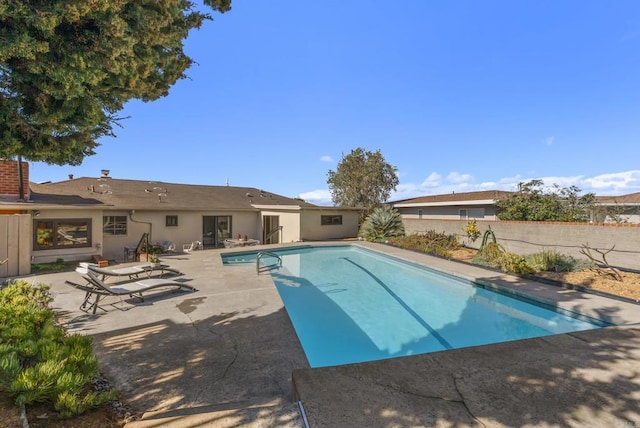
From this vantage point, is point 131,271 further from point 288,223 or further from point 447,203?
point 447,203

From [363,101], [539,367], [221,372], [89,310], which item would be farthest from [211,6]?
[363,101]

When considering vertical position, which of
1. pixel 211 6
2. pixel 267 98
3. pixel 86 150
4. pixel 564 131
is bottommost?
pixel 86 150

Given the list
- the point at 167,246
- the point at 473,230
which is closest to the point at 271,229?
the point at 167,246

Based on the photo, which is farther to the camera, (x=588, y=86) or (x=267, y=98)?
(x=267, y=98)

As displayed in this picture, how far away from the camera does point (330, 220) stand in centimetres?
2316

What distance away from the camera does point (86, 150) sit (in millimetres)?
5770

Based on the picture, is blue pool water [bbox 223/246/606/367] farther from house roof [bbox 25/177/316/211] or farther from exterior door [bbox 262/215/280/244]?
house roof [bbox 25/177/316/211]

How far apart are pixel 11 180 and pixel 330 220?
1802 centimetres

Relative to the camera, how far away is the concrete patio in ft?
9.48

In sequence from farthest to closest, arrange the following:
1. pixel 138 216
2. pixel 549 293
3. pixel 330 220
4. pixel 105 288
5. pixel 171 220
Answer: pixel 330 220 → pixel 171 220 → pixel 138 216 → pixel 549 293 → pixel 105 288

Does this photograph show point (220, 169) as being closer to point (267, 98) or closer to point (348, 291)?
point (267, 98)

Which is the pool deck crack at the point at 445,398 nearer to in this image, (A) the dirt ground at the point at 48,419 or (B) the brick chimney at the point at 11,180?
(A) the dirt ground at the point at 48,419

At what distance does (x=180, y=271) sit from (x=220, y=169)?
2310 centimetres

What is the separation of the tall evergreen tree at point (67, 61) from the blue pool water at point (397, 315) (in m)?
5.75
